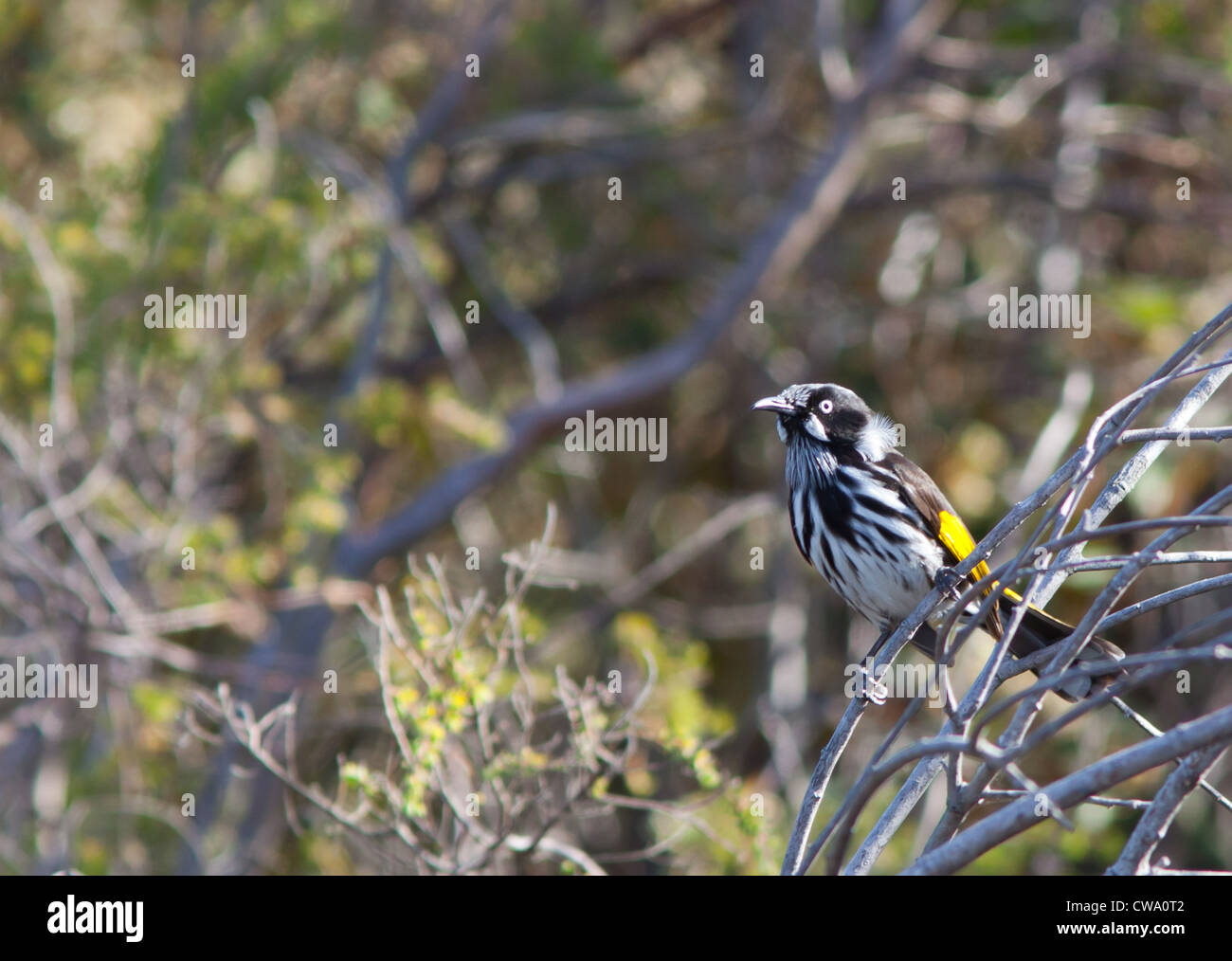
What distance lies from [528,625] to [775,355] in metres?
4.17

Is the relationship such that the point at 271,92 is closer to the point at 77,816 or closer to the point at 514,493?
the point at 514,493

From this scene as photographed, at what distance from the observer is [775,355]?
29.5 feet

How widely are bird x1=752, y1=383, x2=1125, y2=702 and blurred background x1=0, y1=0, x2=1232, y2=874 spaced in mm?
1534

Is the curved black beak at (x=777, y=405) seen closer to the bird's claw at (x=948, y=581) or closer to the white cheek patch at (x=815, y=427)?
the white cheek patch at (x=815, y=427)

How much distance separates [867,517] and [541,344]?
4.67 meters

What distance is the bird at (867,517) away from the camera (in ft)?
14.6

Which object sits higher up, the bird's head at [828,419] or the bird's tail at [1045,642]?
the bird's head at [828,419]

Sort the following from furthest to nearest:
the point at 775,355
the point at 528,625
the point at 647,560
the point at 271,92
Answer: the point at 647,560 < the point at 775,355 < the point at 271,92 < the point at 528,625

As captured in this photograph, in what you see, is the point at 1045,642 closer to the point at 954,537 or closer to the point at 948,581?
the point at 954,537

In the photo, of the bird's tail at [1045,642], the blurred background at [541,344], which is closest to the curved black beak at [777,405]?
the bird's tail at [1045,642]

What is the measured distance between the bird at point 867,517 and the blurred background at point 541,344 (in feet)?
5.03

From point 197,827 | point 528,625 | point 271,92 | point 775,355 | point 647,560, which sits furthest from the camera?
point 647,560

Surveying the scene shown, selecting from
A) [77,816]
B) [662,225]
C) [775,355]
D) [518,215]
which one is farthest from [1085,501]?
[77,816]

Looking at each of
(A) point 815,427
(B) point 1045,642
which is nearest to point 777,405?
(A) point 815,427
